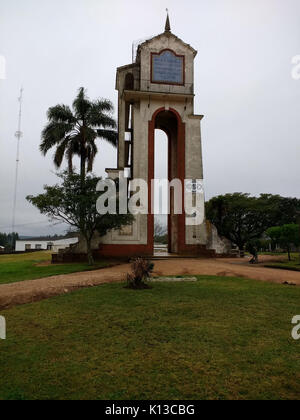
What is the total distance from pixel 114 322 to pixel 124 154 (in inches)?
812

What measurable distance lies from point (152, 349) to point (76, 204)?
14146 mm

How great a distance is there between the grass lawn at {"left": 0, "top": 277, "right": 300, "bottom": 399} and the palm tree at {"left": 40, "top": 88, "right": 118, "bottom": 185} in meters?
17.4

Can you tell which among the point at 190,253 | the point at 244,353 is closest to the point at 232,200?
the point at 190,253

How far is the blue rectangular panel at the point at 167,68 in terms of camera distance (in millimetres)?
Result: 25873

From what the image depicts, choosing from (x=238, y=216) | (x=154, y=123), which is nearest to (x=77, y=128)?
(x=154, y=123)

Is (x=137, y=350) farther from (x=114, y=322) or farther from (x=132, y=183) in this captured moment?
(x=132, y=183)

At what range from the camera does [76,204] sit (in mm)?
18781

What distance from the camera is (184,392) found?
418 centimetres

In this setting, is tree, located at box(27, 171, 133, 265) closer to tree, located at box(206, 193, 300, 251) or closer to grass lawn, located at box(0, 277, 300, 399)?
grass lawn, located at box(0, 277, 300, 399)

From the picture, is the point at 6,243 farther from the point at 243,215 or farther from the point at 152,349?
the point at 152,349

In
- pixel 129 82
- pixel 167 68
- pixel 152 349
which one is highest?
pixel 167 68

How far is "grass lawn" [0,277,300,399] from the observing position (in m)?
4.29
